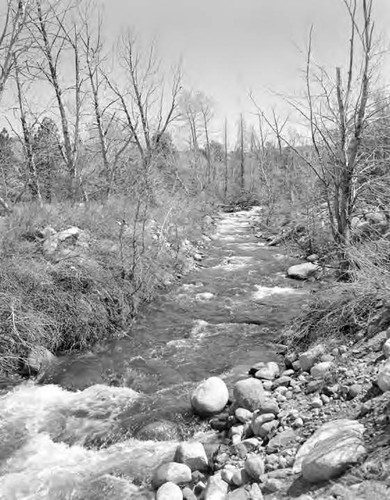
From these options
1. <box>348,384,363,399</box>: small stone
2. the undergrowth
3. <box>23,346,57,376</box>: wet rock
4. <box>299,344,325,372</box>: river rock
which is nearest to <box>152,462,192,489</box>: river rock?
<box>348,384,363,399</box>: small stone

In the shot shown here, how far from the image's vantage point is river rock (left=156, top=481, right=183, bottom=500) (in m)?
3.13

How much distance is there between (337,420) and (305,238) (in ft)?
34.2

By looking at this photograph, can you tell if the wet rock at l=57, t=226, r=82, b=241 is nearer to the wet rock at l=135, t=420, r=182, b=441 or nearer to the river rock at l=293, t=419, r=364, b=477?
the wet rock at l=135, t=420, r=182, b=441

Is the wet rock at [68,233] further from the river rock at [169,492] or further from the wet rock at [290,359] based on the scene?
the river rock at [169,492]

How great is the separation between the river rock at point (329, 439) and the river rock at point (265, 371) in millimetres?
1601

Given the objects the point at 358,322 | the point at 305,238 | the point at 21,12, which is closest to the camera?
the point at 358,322

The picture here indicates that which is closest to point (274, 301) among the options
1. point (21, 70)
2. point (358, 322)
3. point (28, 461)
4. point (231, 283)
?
point (231, 283)

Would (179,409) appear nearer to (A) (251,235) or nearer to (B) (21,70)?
(B) (21,70)

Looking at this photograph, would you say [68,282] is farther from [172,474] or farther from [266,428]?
[266,428]

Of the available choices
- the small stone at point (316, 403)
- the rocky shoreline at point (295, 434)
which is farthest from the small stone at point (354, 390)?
the small stone at point (316, 403)

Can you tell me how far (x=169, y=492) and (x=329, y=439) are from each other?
4.32 feet

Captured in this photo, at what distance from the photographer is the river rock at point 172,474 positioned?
337cm

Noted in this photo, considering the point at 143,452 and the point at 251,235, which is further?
the point at 251,235

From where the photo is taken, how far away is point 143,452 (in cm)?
402
